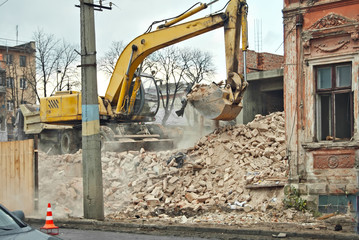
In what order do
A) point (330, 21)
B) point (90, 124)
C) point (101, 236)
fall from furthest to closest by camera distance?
1. point (90, 124)
2. point (330, 21)
3. point (101, 236)

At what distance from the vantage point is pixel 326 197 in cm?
1361

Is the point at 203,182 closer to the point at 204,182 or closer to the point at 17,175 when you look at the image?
the point at 204,182

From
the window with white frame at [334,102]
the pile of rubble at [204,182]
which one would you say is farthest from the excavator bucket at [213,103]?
the window with white frame at [334,102]

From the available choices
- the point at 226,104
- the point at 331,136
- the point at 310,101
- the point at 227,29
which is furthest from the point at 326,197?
the point at 227,29

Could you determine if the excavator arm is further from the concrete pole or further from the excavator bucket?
the concrete pole

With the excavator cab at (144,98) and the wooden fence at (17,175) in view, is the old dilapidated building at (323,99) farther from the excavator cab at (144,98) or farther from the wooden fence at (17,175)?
the excavator cab at (144,98)

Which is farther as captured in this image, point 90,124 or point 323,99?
point 90,124

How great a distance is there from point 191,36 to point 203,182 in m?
6.28

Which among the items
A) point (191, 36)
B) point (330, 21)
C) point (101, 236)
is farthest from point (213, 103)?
point (101, 236)

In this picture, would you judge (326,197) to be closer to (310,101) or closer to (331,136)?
(331,136)

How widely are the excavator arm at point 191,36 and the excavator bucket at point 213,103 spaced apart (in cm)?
5

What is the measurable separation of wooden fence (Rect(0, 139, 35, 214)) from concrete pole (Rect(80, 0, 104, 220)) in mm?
2298

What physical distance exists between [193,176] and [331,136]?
A: 17.6 ft

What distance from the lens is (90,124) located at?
47.5 feet
